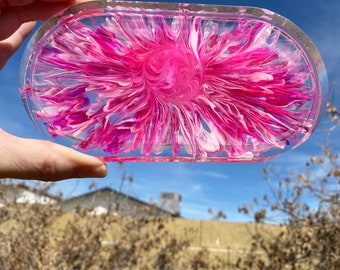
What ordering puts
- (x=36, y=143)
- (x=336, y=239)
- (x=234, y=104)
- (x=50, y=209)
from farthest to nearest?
(x=50, y=209)
(x=336, y=239)
(x=234, y=104)
(x=36, y=143)

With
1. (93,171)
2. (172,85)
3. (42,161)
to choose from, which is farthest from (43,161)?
(172,85)

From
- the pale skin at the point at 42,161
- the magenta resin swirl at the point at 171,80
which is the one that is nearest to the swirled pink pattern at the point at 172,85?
the magenta resin swirl at the point at 171,80

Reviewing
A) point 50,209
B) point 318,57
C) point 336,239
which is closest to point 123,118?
point 318,57

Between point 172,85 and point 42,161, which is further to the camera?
point 172,85

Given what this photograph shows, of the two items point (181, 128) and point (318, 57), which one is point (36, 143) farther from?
point (318, 57)

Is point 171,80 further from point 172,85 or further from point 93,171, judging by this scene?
point 93,171

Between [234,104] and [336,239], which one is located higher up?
[336,239]
